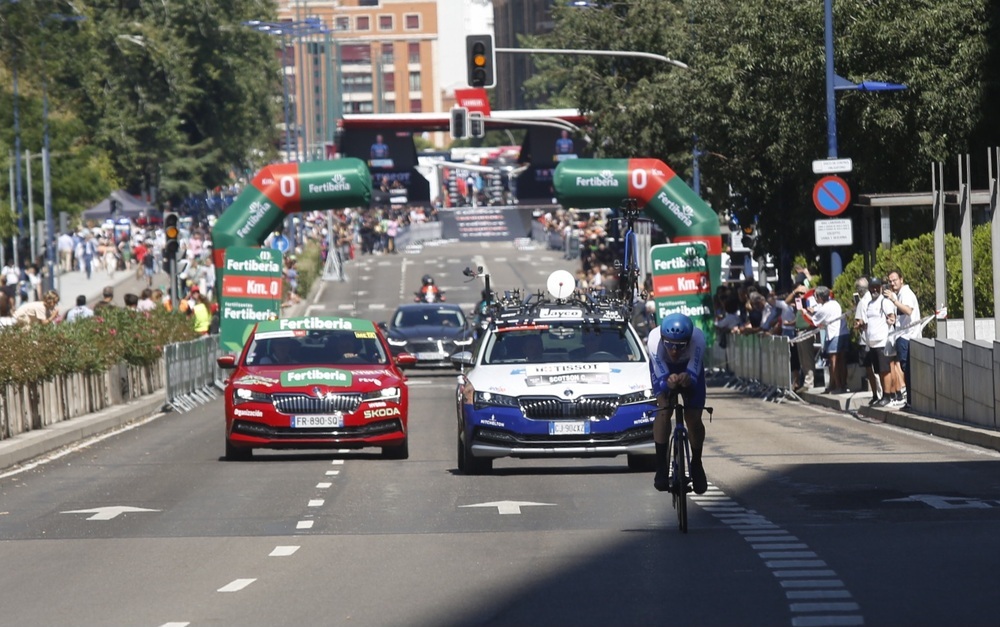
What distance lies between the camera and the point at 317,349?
22828mm

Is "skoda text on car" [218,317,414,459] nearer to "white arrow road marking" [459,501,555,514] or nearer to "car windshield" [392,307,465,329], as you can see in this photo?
"white arrow road marking" [459,501,555,514]

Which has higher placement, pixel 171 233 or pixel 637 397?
pixel 171 233

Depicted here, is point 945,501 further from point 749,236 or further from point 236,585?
point 749,236

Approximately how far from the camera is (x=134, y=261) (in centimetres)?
8394

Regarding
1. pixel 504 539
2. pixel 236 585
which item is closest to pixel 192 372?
pixel 504 539

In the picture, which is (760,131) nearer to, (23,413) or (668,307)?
(668,307)

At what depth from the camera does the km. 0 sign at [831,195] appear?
105 feet

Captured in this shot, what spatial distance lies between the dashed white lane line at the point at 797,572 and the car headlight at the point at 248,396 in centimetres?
660

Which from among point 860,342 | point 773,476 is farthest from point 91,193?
point 773,476

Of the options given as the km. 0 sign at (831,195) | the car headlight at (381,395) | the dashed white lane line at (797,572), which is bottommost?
the dashed white lane line at (797,572)

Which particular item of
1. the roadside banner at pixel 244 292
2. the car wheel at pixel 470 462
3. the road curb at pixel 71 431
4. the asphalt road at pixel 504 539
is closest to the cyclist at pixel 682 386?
the asphalt road at pixel 504 539

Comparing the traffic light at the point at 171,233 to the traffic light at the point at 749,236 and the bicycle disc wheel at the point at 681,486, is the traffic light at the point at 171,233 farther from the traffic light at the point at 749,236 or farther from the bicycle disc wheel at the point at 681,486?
the bicycle disc wheel at the point at 681,486

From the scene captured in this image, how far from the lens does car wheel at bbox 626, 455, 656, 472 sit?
19922 millimetres

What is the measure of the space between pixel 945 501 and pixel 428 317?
29.6 m
